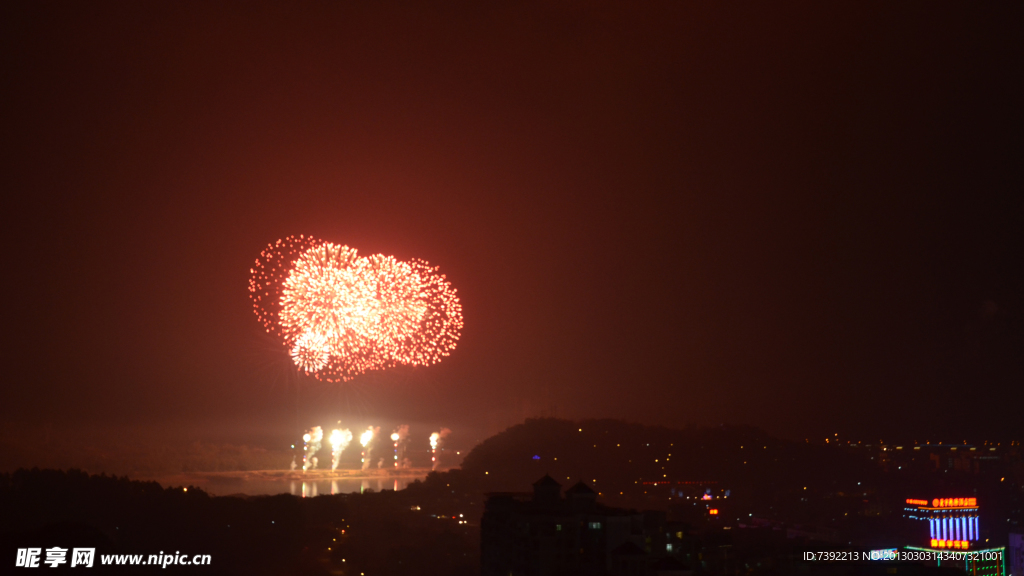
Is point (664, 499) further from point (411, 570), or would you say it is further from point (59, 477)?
point (59, 477)

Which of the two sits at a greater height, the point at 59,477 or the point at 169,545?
the point at 59,477

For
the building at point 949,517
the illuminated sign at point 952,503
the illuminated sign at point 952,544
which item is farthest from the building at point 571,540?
the illuminated sign at point 952,503

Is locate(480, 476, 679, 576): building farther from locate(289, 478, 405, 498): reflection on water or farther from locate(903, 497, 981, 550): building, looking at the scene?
locate(289, 478, 405, 498): reflection on water

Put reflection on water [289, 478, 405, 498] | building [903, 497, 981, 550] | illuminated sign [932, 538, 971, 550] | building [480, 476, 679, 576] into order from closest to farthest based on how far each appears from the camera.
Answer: building [480, 476, 679, 576] → illuminated sign [932, 538, 971, 550] → building [903, 497, 981, 550] → reflection on water [289, 478, 405, 498]

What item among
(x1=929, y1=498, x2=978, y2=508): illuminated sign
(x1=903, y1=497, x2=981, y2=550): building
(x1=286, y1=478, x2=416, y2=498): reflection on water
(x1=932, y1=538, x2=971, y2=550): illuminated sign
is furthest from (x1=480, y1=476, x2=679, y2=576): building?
(x1=286, y1=478, x2=416, y2=498): reflection on water

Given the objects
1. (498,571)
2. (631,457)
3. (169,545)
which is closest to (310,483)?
(631,457)

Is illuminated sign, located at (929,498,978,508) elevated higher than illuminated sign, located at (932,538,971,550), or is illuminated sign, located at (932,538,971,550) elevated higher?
illuminated sign, located at (929,498,978,508)

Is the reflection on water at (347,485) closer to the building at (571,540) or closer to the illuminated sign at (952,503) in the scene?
the illuminated sign at (952,503)
